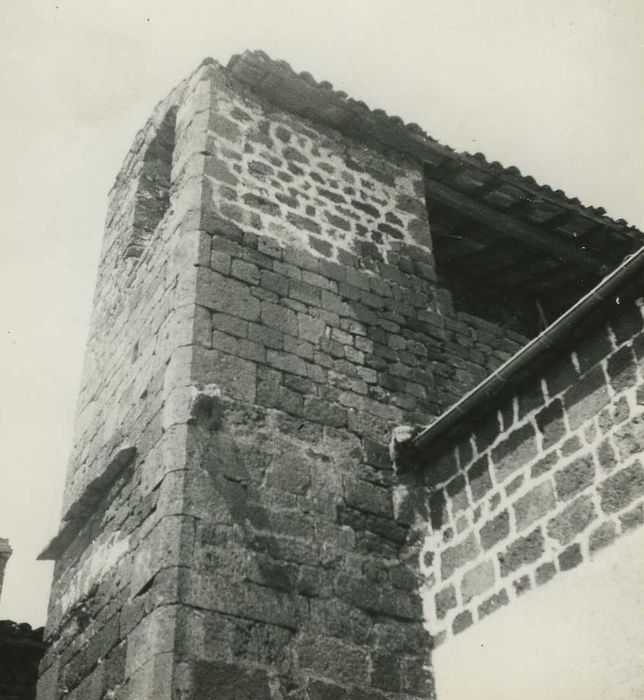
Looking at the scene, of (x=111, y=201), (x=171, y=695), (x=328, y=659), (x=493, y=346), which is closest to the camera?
(x=171, y=695)

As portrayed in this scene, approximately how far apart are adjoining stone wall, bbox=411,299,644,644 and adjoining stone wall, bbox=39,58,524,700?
0.28 metres

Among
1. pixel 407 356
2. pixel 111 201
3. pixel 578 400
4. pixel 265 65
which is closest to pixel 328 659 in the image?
pixel 578 400

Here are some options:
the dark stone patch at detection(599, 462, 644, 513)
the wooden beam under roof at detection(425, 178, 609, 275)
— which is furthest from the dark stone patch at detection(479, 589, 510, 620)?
the wooden beam under roof at detection(425, 178, 609, 275)

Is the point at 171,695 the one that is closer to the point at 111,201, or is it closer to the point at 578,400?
the point at 578,400

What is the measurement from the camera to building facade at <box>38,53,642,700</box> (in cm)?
407

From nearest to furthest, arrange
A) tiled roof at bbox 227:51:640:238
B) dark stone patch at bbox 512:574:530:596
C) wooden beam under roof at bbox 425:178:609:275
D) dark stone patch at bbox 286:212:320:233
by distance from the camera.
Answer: dark stone patch at bbox 512:574:530:596 → dark stone patch at bbox 286:212:320:233 → tiled roof at bbox 227:51:640:238 → wooden beam under roof at bbox 425:178:609:275

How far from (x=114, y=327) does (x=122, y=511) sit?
6.72 ft

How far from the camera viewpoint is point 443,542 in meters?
4.83

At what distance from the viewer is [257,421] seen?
4723 mm

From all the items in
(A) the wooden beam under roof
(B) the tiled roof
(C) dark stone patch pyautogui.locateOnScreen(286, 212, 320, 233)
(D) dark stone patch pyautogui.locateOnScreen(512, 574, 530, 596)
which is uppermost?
(B) the tiled roof

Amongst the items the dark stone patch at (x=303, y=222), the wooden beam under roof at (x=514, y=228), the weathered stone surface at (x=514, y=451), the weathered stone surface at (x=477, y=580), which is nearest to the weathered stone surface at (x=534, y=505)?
the weathered stone surface at (x=514, y=451)

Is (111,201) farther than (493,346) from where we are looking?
Yes

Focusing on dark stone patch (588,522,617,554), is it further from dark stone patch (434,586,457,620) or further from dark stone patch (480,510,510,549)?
dark stone patch (434,586,457,620)

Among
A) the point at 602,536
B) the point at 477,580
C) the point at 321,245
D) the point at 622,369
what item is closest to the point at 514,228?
the point at 321,245
